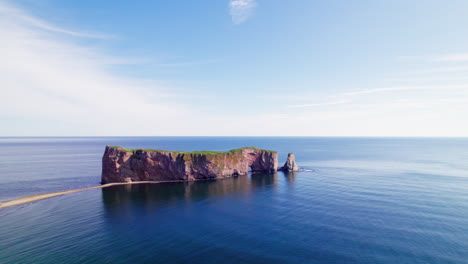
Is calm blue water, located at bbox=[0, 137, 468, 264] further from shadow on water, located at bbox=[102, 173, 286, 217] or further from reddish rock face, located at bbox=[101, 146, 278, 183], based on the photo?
reddish rock face, located at bbox=[101, 146, 278, 183]

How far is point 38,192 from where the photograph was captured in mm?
55406

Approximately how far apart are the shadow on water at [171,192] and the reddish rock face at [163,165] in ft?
13.9

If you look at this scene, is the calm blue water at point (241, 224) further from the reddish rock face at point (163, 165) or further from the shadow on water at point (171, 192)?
the reddish rock face at point (163, 165)

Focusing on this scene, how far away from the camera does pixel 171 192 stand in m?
57.7

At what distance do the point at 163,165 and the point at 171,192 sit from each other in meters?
14.8

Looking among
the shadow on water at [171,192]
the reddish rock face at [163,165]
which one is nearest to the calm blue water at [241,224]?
the shadow on water at [171,192]

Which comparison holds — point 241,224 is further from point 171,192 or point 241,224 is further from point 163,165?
point 163,165

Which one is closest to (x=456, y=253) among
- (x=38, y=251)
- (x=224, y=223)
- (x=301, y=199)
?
(x=301, y=199)

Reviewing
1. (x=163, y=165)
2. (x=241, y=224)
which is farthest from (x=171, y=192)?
(x=241, y=224)

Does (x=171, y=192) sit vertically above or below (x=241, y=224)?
above

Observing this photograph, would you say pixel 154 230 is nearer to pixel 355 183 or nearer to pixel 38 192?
pixel 38 192

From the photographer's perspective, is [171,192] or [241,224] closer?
[241,224]

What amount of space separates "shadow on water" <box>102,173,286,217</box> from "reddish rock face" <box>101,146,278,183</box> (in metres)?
4.23

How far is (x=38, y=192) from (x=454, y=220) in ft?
291
